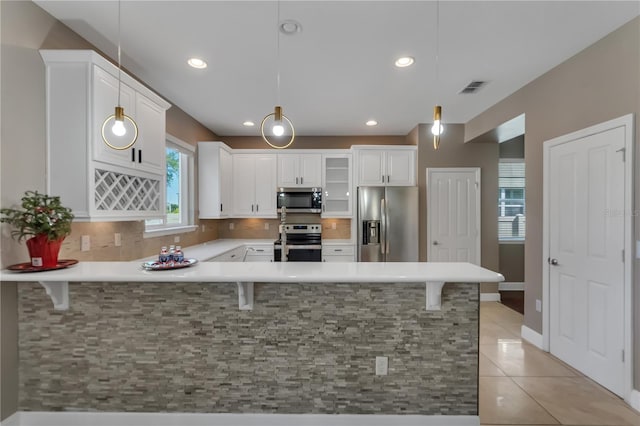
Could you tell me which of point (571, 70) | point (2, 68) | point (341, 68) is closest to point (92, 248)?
point (2, 68)

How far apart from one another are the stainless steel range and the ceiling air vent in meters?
2.80

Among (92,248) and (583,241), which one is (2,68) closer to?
(92,248)

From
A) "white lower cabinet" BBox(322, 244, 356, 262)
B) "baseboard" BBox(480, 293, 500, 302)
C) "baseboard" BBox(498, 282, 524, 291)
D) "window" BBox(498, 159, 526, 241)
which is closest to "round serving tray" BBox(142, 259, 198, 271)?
"white lower cabinet" BBox(322, 244, 356, 262)

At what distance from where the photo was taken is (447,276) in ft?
5.74

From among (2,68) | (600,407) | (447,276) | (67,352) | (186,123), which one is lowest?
(600,407)

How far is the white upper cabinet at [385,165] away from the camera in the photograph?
4.95 m

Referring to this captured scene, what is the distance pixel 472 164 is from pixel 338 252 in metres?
2.51

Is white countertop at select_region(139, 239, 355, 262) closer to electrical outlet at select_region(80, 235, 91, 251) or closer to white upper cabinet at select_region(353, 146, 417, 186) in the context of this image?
Answer: electrical outlet at select_region(80, 235, 91, 251)

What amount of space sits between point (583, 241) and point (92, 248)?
411cm

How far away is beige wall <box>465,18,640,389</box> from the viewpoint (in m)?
2.22

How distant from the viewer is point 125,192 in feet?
8.14

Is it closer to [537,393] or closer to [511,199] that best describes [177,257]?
[537,393]

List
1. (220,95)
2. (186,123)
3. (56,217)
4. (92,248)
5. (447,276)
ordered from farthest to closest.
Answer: (186,123) → (220,95) → (92,248) → (56,217) → (447,276)

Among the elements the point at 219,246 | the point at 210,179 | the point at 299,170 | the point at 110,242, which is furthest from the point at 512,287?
the point at 110,242
